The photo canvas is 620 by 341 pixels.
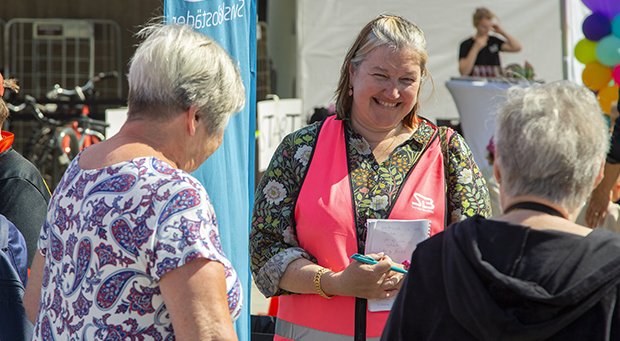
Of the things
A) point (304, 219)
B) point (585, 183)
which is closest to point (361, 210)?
point (304, 219)

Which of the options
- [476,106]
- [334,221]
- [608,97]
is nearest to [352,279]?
[334,221]

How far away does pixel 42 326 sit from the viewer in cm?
147

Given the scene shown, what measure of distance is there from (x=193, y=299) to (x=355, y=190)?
81 centimetres

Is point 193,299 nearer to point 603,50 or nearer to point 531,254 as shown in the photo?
point 531,254

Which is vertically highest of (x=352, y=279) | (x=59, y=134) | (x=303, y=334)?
(x=352, y=279)

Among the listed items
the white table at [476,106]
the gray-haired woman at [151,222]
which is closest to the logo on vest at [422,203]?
the gray-haired woman at [151,222]

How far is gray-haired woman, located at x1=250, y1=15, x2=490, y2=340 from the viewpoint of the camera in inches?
76.0

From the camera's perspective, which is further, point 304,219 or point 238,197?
point 238,197

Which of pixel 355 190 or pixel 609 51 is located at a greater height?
pixel 609 51

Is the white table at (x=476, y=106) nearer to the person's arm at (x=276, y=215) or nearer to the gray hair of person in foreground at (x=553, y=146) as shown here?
the person's arm at (x=276, y=215)

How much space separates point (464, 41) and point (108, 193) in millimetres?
6650

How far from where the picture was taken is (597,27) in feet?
16.8

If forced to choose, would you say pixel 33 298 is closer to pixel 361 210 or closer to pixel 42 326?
pixel 42 326

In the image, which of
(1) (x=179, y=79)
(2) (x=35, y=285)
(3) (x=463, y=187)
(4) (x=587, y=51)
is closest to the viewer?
(1) (x=179, y=79)
